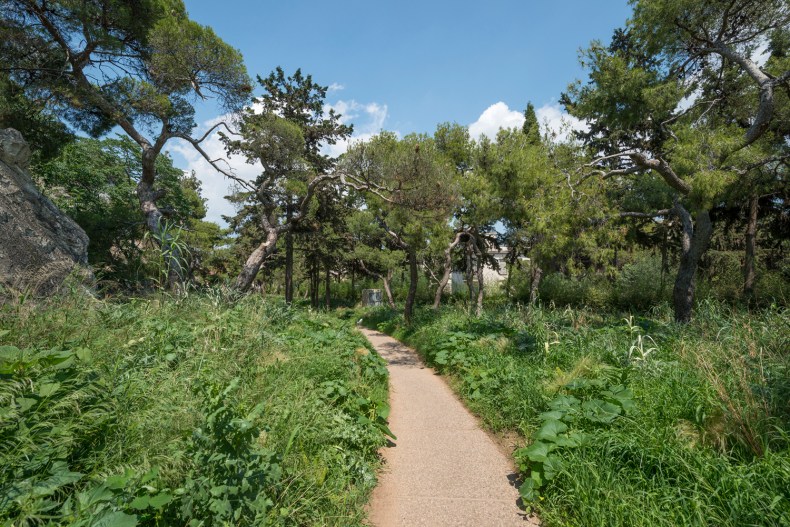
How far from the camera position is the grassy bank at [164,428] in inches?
77.7

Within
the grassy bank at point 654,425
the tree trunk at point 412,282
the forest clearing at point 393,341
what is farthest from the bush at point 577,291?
the grassy bank at point 654,425

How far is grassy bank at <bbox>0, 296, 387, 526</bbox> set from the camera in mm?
1974

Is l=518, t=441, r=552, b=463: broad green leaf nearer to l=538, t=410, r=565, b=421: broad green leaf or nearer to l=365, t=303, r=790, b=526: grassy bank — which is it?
l=365, t=303, r=790, b=526: grassy bank

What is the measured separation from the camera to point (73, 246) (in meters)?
7.12

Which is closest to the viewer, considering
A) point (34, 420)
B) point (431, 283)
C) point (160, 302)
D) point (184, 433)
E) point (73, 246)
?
point (34, 420)

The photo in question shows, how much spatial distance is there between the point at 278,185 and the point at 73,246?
560cm

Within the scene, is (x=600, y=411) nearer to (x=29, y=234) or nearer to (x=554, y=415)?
(x=554, y=415)

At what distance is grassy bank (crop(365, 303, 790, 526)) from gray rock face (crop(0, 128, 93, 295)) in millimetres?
6264

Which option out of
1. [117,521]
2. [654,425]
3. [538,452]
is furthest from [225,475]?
[654,425]

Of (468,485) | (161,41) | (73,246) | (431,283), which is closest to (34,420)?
(468,485)

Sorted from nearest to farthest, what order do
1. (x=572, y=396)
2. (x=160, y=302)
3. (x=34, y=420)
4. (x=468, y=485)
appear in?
(x=34, y=420)
(x=468, y=485)
(x=572, y=396)
(x=160, y=302)

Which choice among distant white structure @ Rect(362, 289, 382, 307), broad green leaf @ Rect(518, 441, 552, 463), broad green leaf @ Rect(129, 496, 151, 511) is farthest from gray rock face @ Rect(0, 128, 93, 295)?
distant white structure @ Rect(362, 289, 382, 307)

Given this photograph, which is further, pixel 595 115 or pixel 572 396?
pixel 595 115

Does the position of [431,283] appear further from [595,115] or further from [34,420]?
[34,420]
